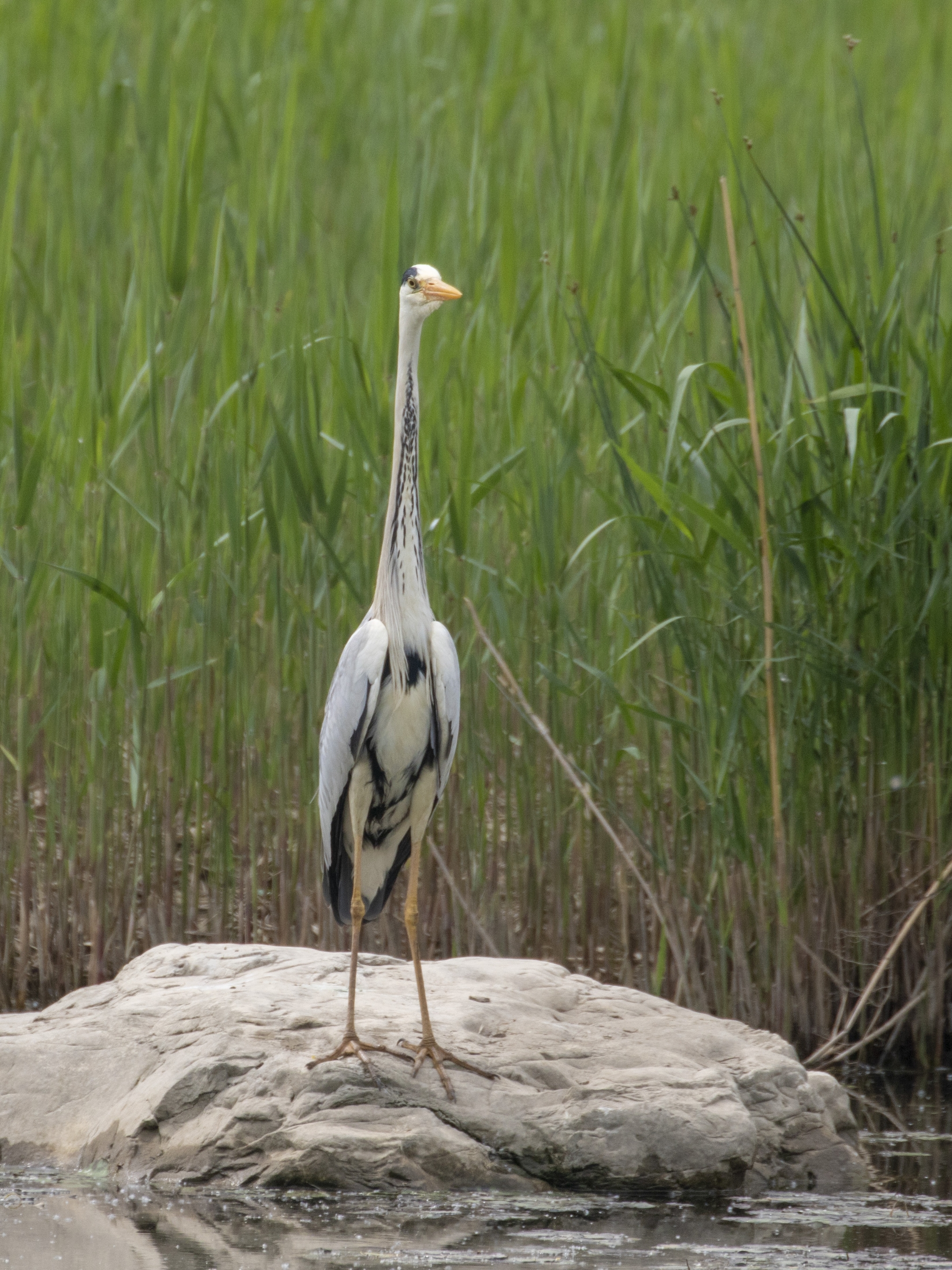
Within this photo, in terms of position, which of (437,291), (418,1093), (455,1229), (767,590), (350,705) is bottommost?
(455,1229)

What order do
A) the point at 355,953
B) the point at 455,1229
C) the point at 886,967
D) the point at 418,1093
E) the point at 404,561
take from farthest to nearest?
the point at 886,967, the point at 404,561, the point at 355,953, the point at 418,1093, the point at 455,1229

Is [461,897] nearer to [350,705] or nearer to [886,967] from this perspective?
[350,705]

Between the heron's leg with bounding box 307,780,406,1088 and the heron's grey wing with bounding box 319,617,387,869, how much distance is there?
0.06m

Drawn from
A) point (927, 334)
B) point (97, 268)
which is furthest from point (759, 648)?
point (97, 268)

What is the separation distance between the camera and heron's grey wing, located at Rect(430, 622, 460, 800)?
3.86 m

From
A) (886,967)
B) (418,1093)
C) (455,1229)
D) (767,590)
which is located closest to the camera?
(455,1229)

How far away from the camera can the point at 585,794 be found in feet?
14.5

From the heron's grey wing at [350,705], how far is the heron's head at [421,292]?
785mm

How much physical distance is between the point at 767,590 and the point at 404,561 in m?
1.09

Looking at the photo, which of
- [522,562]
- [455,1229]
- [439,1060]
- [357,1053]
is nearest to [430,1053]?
[439,1060]

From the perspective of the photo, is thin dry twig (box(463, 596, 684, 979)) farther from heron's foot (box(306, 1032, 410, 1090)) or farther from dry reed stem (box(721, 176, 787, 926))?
heron's foot (box(306, 1032, 410, 1090))

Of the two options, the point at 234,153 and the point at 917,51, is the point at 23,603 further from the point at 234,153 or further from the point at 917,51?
the point at 917,51

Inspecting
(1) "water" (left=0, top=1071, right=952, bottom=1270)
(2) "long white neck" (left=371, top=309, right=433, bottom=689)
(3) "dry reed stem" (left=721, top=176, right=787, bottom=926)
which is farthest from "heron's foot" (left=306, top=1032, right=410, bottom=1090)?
(3) "dry reed stem" (left=721, top=176, right=787, bottom=926)

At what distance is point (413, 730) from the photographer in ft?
12.7
